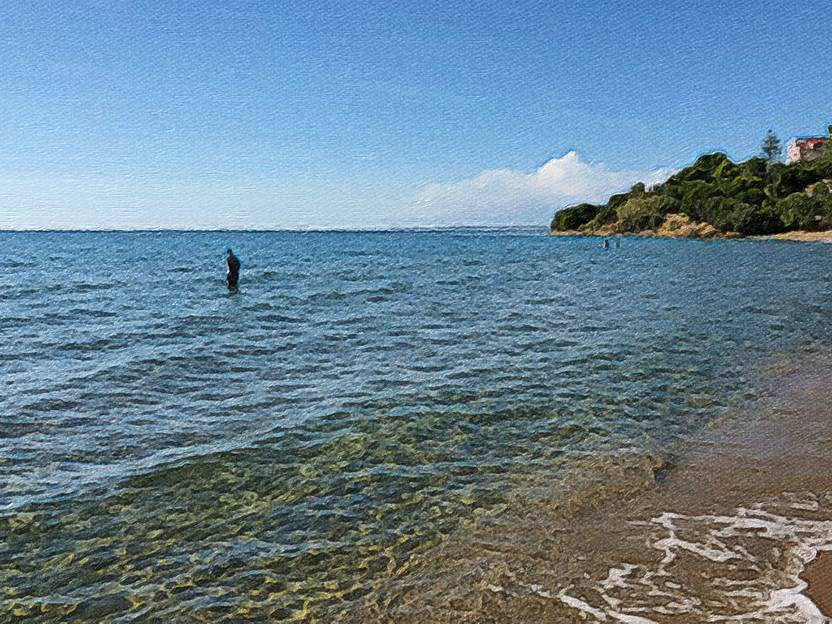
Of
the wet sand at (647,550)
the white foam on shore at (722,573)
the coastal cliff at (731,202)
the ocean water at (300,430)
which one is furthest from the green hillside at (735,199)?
the white foam on shore at (722,573)

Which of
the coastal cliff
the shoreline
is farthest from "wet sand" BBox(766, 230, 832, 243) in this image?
the coastal cliff

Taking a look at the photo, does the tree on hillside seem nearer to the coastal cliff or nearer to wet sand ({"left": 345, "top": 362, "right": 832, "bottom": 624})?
the coastal cliff

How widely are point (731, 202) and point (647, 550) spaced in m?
142

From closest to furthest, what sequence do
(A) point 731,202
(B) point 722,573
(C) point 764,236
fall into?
(B) point 722,573, (C) point 764,236, (A) point 731,202

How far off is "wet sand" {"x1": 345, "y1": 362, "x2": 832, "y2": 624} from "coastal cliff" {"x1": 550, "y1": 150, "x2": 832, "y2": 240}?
409ft

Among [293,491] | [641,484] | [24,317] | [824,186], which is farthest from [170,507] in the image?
[824,186]

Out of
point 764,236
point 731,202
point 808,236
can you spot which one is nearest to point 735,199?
point 731,202

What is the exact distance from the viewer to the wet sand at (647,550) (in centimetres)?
599

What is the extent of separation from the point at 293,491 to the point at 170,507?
1.60 meters

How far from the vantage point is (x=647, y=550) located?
7.05m

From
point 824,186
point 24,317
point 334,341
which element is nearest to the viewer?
point 334,341

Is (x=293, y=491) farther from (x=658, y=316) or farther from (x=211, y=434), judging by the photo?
(x=658, y=316)

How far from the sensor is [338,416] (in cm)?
1224

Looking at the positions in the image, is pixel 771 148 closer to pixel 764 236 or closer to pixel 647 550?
pixel 764 236
